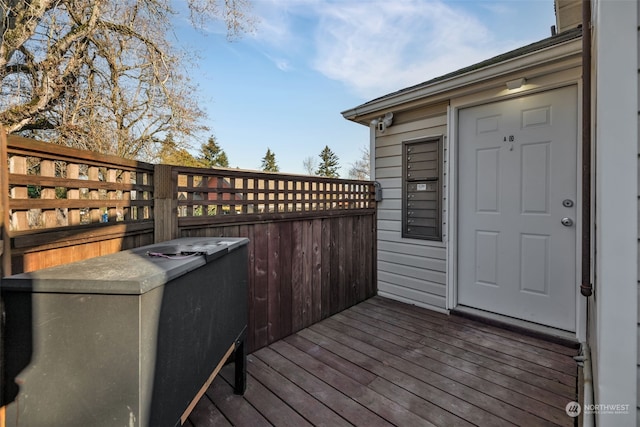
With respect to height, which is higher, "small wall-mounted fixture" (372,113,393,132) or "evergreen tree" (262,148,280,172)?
"evergreen tree" (262,148,280,172)

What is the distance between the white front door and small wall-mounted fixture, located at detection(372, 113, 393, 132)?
75cm

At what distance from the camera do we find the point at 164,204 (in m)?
1.76

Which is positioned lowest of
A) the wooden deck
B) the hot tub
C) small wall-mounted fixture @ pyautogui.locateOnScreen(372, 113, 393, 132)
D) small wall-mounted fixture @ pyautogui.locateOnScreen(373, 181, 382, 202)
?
the wooden deck

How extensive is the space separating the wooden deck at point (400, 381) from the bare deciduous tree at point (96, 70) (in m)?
5.46

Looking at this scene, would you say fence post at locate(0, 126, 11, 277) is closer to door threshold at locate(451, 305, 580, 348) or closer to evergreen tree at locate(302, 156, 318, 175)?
door threshold at locate(451, 305, 580, 348)

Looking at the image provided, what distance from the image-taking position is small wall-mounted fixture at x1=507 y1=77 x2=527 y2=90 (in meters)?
2.49

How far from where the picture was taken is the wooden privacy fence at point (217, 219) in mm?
1115

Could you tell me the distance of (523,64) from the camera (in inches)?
92.7

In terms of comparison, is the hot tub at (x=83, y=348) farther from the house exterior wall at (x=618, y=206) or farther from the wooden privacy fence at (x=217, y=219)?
the house exterior wall at (x=618, y=206)

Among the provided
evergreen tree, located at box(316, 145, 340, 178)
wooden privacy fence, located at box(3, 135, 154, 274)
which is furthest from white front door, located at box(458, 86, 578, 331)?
evergreen tree, located at box(316, 145, 340, 178)

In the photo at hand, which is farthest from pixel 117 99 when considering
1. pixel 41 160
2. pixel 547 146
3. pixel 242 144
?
pixel 242 144

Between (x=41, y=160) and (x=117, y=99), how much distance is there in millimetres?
6628

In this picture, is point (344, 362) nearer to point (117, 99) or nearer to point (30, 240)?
point (30, 240)

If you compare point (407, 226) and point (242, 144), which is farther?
point (242, 144)
